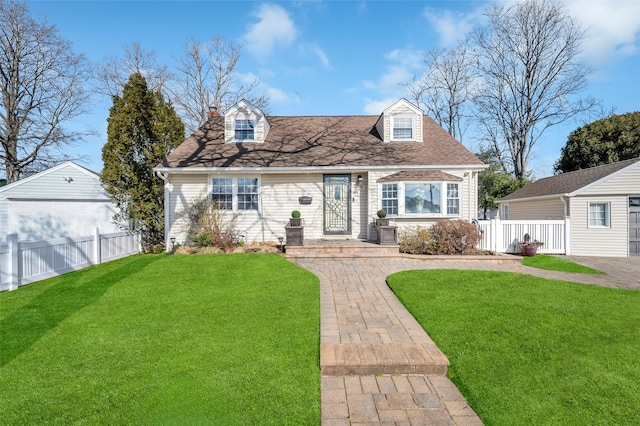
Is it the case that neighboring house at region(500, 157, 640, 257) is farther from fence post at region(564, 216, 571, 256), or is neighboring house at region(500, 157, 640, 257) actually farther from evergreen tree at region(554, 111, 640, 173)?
evergreen tree at region(554, 111, 640, 173)

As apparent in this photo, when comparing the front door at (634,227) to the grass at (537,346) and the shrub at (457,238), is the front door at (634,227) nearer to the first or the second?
the shrub at (457,238)

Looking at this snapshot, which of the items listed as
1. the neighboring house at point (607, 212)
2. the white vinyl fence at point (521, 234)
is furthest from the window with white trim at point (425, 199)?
the neighboring house at point (607, 212)

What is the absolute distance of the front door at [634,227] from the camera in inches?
476

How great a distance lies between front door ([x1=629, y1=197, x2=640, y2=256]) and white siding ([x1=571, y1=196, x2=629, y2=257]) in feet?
0.61

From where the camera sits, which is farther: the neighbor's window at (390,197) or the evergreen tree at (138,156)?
the neighbor's window at (390,197)

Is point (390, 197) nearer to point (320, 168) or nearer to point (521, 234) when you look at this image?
point (320, 168)

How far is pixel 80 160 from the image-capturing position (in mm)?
24703

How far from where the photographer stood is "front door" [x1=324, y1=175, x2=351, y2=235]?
12500mm

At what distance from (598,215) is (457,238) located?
7.38m

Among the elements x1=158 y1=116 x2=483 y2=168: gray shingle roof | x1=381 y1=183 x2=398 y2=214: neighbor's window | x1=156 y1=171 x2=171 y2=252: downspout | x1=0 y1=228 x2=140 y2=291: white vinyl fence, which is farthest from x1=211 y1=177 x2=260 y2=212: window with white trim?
x1=381 y1=183 x2=398 y2=214: neighbor's window

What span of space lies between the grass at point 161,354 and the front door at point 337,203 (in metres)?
6.09

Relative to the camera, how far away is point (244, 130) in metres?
13.7

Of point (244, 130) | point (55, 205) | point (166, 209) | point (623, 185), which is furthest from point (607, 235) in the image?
point (55, 205)

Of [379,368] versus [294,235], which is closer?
[379,368]
